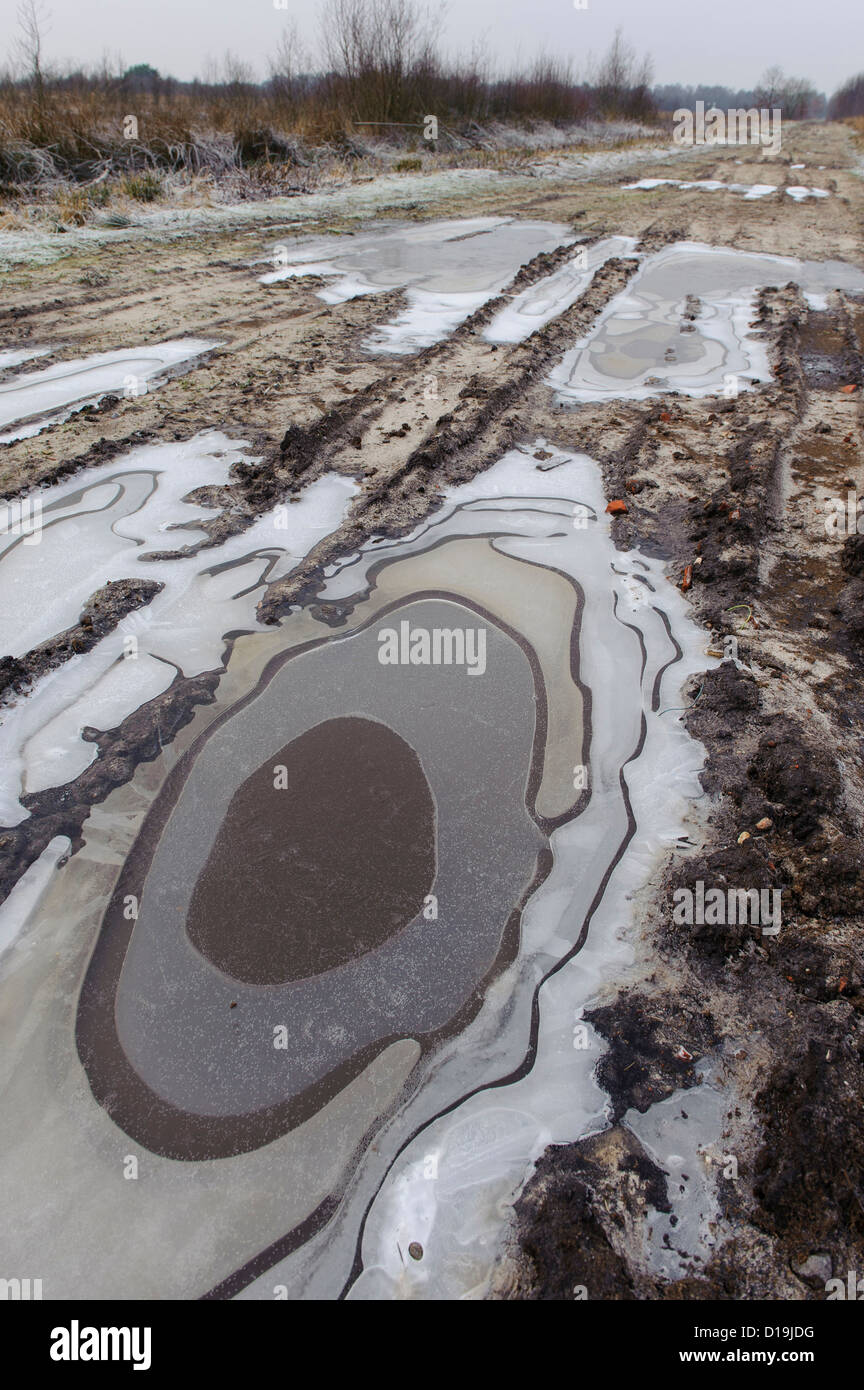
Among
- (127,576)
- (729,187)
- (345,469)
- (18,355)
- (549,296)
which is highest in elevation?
(729,187)

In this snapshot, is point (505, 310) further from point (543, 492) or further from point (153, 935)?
point (153, 935)

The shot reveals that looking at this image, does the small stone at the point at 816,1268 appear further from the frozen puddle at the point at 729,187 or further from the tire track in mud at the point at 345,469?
the frozen puddle at the point at 729,187

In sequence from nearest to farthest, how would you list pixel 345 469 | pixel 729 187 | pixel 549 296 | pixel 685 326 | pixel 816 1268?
pixel 816 1268 < pixel 345 469 < pixel 685 326 < pixel 549 296 < pixel 729 187

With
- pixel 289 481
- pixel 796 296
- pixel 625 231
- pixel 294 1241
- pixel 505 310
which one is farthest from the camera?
pixel 625 231

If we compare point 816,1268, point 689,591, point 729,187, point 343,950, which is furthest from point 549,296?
point 729,187

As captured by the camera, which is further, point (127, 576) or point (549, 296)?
point (549, 296)

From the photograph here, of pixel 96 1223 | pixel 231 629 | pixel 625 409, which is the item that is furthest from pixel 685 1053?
→ pixel 625 409

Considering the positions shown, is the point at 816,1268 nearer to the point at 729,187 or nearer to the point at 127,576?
the point at 127,576

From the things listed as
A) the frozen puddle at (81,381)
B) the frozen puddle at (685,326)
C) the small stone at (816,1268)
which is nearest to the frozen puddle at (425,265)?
the frozen puddle at (685,326)
